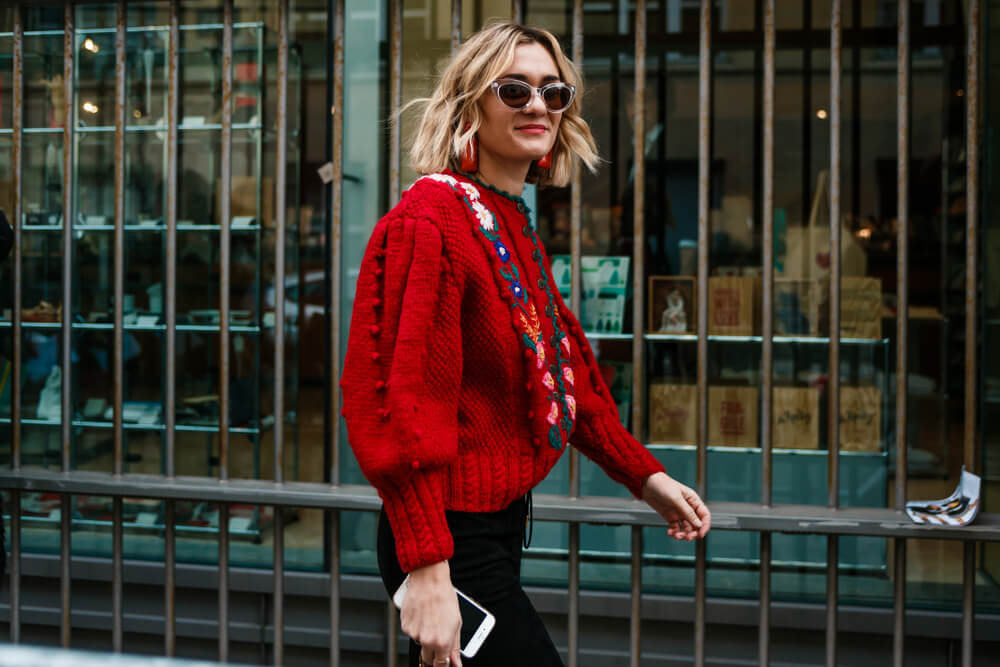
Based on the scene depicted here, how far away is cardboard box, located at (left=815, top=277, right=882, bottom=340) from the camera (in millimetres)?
4566

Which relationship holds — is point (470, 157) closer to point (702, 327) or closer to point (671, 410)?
point (702, 327)

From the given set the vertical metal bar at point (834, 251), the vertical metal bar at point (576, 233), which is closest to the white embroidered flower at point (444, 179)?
the vertical metal bar at point (576, 233)

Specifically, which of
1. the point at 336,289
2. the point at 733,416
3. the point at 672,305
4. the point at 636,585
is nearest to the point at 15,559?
the point at 336,289

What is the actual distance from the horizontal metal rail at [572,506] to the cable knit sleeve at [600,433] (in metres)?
0.50

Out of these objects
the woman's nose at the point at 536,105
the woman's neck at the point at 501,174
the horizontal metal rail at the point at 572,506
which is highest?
the woman's nose at the point at 536,105

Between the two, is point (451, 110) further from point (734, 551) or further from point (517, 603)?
point (734, 551)

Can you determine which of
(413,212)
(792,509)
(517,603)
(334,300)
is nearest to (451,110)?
(413,212)

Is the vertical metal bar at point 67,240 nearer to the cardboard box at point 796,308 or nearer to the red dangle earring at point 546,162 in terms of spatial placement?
the red dangle earring at point 546,162

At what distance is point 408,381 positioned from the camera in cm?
145

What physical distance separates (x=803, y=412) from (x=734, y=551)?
0.82 metres

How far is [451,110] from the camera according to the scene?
Result: 1693mm

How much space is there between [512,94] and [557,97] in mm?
109

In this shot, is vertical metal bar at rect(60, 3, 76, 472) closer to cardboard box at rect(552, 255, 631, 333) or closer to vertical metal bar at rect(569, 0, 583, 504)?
vertical metal bar at rect(569, 0, 583, 504)

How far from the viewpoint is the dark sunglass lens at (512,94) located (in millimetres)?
1659
